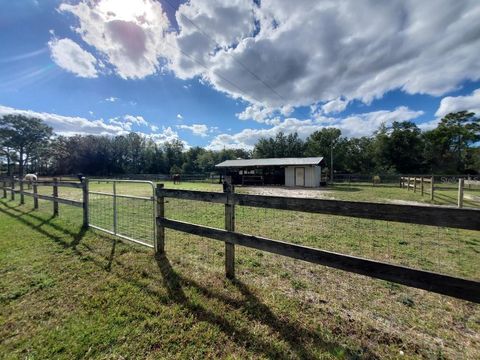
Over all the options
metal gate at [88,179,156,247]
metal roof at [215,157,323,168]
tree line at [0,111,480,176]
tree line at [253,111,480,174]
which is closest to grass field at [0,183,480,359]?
metal gate at [88,179,156,247]

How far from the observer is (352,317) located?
92.6 inches

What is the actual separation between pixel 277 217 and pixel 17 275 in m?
5.71

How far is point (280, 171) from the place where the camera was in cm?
2461

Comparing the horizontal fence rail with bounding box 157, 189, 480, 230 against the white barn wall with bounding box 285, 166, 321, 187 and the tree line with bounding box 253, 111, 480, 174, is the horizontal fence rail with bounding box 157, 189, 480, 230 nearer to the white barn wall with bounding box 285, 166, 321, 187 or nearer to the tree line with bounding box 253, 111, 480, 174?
the white barn wall with bounding box 285, 166, 321, 187

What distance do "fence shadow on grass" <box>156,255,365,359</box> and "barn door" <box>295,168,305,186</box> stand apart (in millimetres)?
20983

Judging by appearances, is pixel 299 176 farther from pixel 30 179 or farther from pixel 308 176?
pixel 30 179

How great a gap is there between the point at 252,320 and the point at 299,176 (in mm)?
21755

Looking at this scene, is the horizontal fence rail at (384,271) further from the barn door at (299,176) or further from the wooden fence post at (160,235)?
the barn door at (299,176)

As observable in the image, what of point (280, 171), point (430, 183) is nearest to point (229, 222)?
point (430, 183)

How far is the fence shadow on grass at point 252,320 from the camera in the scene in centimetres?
193

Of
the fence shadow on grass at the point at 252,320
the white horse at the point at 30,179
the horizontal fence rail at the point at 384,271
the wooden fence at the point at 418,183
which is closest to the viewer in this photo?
the horizontal fence rail at the point at 384,271

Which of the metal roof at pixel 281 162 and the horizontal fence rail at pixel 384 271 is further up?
the metal roof at pixel 281 162

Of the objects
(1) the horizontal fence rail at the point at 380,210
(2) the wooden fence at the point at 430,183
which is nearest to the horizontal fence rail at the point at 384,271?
(1) the horizontal fence rail at the point at 380,210

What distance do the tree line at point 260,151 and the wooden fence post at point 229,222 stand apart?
33.4 metres
